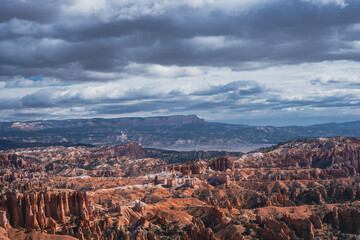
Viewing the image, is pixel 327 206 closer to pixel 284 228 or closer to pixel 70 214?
pixel 284 228

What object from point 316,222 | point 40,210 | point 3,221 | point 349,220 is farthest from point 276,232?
point 3,221

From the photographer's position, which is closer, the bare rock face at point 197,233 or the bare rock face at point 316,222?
the bare rock face at point 197,233

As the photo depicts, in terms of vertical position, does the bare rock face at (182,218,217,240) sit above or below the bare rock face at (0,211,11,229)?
below

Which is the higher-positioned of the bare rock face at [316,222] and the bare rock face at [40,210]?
the bare rock face at [40,210]

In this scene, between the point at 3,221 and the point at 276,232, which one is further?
the point at 276,232

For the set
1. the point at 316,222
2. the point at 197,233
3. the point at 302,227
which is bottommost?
the point at 316,222

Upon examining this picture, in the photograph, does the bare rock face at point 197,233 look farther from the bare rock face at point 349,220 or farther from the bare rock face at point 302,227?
the bare rock face at point 349,220

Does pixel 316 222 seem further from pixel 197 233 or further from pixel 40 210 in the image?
pixel 40 210

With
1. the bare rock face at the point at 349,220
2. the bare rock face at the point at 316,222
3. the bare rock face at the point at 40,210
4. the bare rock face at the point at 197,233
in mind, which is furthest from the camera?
the bare rock face at the point at 349,220

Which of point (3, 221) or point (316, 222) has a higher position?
point (3, 221)

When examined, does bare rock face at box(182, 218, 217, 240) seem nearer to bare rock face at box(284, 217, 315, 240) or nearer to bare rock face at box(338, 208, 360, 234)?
bare rock face at box(284, 217, 315, 240)

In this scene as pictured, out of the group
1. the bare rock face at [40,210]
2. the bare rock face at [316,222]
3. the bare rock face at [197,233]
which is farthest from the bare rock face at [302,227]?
the bare rock face at [40,210]

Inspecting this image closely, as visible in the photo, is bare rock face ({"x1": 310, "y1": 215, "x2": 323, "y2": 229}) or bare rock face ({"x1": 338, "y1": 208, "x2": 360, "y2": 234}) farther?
bare rock face ({"x1": 338, "y1": 208, "x2": 360, "y2": 234})

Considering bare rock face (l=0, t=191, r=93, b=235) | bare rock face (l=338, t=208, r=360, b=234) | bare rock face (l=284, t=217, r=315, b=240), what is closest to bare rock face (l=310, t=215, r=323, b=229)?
bare rock face (l=284, t=217, r=315, b=240)
